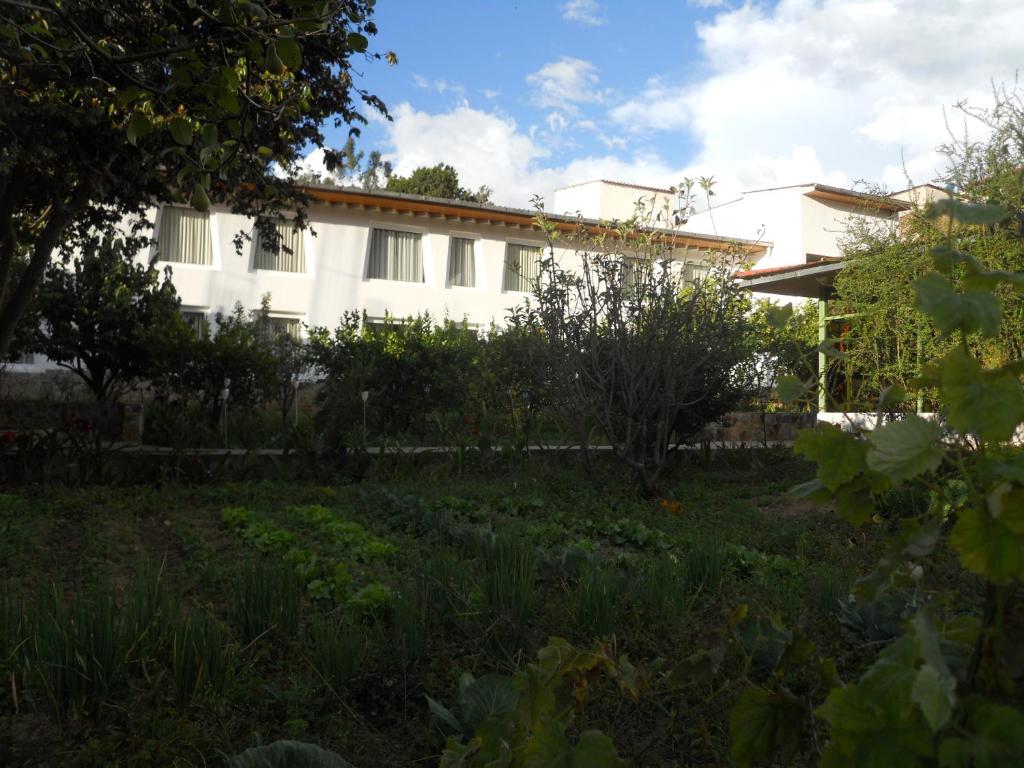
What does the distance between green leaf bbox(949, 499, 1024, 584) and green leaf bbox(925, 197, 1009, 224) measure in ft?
1.03

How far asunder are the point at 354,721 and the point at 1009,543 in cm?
238

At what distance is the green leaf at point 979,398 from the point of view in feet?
3.10

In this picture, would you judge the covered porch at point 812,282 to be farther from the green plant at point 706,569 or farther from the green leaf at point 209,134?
the green leaf at point 209,134

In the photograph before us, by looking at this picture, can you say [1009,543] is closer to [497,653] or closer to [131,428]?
[497,653]

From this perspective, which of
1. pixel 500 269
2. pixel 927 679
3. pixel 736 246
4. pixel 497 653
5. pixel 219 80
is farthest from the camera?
pixel 500 269

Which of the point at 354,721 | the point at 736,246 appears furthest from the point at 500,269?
the point at 354,721

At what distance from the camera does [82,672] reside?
2766 millimetres

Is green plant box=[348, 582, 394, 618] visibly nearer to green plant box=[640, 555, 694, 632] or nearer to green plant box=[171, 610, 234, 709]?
green plant box=[171, 610, 234, 709]

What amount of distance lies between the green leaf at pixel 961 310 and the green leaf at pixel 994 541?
0.61 feet

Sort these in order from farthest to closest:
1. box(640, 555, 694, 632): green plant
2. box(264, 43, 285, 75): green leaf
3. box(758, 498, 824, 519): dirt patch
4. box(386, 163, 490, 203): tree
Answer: box(386, 163, 490, 203): tree < box(758, 498, 824, 519): dirt patch < box(640, 555, 694, 632): green plant < box(264, 43, 285, 75): green leaf

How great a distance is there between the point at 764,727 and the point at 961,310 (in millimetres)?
655

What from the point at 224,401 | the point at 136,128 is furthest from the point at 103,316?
the point at 136,128

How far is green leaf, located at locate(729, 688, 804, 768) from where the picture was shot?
1268mm

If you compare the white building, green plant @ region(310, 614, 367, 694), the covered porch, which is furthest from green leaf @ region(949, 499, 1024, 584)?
the white building
